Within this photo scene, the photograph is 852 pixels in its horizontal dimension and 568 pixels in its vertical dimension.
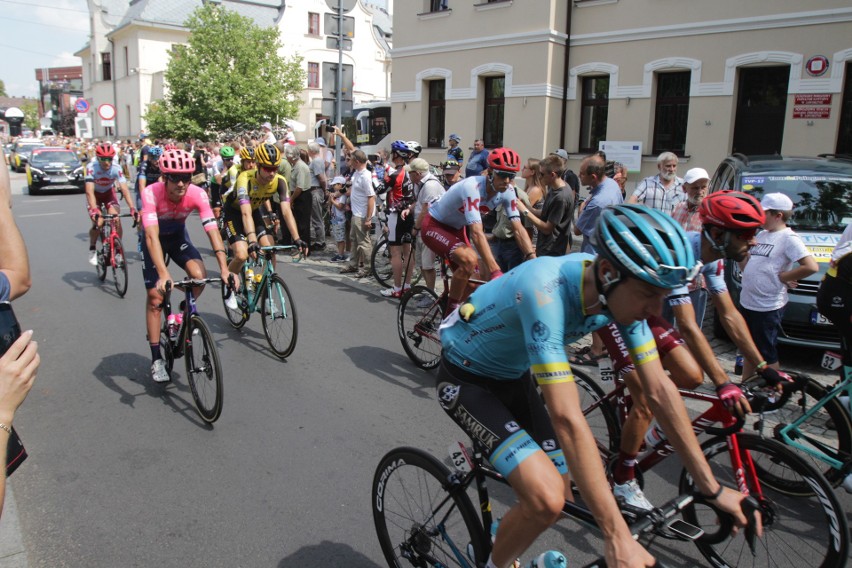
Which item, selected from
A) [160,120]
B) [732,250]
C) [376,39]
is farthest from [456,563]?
[376,39]

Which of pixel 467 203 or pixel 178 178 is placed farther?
pixel 467 203

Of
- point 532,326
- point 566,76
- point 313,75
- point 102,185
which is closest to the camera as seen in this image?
point 532,326

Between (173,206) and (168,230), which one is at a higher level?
(173,206)

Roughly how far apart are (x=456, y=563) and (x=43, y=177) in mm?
27268

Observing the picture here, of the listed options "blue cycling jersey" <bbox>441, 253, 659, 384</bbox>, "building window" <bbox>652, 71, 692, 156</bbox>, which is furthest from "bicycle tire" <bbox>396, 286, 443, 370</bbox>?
"building window" <bbox>652, 71, 692, 156</bbox>

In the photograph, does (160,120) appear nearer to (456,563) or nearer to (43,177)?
(43,177)

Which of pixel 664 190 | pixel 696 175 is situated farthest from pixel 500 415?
pixel 664 190

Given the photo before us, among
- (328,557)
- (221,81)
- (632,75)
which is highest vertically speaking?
(221,81)

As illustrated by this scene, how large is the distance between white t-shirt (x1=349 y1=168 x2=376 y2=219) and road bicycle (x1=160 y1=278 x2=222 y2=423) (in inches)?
205

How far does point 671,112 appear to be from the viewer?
53.1 ft

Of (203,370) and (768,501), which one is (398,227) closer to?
(203,370)

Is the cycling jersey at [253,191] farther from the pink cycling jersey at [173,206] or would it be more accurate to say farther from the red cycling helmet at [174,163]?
the red cycling helmet at [174,163]

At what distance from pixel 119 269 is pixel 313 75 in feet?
148

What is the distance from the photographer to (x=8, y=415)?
1.75 meters
